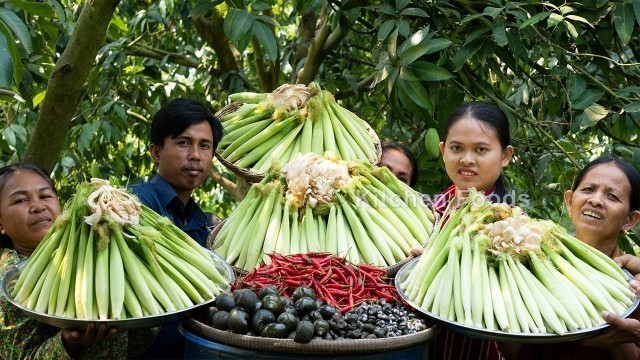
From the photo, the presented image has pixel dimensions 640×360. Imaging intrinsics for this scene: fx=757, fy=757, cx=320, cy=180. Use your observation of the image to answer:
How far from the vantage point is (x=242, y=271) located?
2.84m

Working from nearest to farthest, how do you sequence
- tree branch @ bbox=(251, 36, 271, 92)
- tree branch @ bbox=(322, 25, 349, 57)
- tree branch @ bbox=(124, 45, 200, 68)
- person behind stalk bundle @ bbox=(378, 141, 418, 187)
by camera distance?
person behind stalk bundle @ bbox=(378, 141, 418, 187), tree branch @ bbox=(322, 25, 349, 57), tree branch @ bbox=(124, 45, 200, 68), tree branch @ bbox=(251, 36, 271, 92)

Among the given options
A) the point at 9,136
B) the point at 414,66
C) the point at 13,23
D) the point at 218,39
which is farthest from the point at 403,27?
the point at 218,39

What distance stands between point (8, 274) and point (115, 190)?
0.47m

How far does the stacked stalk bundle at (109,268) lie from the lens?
234 cm

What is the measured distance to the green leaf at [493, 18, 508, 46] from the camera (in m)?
3.10

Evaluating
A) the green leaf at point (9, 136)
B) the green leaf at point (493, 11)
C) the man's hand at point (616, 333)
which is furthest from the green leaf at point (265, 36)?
the green leaf at point (9, 136)

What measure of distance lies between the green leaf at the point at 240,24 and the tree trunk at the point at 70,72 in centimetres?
49

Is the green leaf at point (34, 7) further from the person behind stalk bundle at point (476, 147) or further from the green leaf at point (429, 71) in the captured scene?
the person behind stalk bundle at point (476, 147)

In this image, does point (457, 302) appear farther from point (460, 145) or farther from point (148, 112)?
point (148, 112)

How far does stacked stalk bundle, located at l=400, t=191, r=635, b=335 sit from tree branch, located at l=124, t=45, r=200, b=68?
3.47 metres

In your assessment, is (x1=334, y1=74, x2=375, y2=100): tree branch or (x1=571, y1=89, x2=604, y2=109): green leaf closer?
(x1=571, y1=89, x2=604, y2=109): green leaf

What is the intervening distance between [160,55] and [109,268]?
3631 mm

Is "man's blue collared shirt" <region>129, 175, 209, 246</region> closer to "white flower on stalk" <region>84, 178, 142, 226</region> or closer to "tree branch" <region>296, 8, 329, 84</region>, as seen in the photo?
"white flower on stalk" <region>84, 178, 142, 226</region>

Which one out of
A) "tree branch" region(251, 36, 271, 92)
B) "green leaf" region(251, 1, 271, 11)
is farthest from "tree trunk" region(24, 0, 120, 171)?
"tree branch" region(251, 36, 271, 92)
